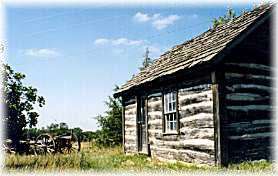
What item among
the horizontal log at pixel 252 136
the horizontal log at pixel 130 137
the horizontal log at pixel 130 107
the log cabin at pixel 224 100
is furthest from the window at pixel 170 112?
the horizontal log at pixel 130 137

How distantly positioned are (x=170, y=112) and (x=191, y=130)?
150 centimetres

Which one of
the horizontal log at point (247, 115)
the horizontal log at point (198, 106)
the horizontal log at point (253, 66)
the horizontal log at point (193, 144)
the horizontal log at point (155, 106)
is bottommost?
the horizontal log at point (193, 144)

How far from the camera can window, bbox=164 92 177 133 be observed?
44.2ft

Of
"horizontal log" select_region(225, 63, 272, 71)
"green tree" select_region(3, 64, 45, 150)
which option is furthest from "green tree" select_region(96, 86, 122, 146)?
"horizontal log" select_region(225, 63, 272, 71)

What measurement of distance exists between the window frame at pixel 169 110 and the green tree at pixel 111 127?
1394 centimetres

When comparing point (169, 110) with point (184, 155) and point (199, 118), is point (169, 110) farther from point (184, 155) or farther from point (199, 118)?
point (199, 118)

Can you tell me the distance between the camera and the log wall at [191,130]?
11.4 m

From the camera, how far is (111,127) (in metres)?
27.9

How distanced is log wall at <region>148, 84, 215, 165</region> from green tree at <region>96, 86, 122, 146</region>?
43.5 ft

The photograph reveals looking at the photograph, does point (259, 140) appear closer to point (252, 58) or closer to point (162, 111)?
point (252, 58)

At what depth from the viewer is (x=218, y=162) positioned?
35.6 feet

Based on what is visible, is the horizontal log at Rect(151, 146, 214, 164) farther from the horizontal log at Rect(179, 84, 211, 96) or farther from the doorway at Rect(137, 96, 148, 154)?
the horizontal log at Rect(179, 84, 211, 96)

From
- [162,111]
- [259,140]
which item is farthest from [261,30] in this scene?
[162,111]

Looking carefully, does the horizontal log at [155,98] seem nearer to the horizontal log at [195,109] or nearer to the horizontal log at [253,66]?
the horizontal log at [195,109]
